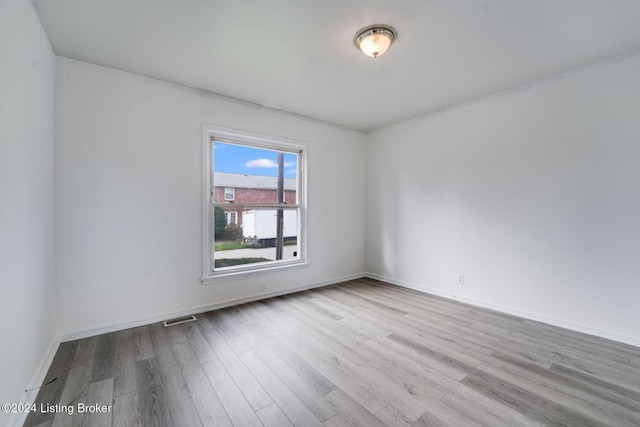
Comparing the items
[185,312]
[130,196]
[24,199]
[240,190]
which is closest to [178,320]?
[185,312]

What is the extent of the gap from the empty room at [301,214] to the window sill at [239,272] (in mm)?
28

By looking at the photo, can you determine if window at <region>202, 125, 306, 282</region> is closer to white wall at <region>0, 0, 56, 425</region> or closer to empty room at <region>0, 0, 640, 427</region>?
empty room at <region>0, 0, 640, 427</region>

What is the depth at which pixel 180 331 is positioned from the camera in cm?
274

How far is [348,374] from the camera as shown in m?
2.04

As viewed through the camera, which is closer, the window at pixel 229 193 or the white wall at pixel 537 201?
the white wall at pixel 537 201

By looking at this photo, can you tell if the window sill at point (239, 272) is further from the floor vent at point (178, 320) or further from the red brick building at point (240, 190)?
the red brick building at point (240, 190)

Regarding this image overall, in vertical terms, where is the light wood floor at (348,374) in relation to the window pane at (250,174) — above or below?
below

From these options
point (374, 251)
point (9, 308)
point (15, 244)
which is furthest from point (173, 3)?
point (374, 251)

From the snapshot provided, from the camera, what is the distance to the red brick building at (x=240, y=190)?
3.45 m

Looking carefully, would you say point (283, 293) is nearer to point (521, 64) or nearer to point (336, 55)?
point (336, 55)

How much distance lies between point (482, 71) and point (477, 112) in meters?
0.81

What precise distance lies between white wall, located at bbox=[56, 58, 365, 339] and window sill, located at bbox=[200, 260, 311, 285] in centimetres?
7

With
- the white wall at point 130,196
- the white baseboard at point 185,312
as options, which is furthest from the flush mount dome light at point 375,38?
the white baseboard at point 185,312

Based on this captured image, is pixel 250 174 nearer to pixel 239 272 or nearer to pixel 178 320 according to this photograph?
pixel 239 272
